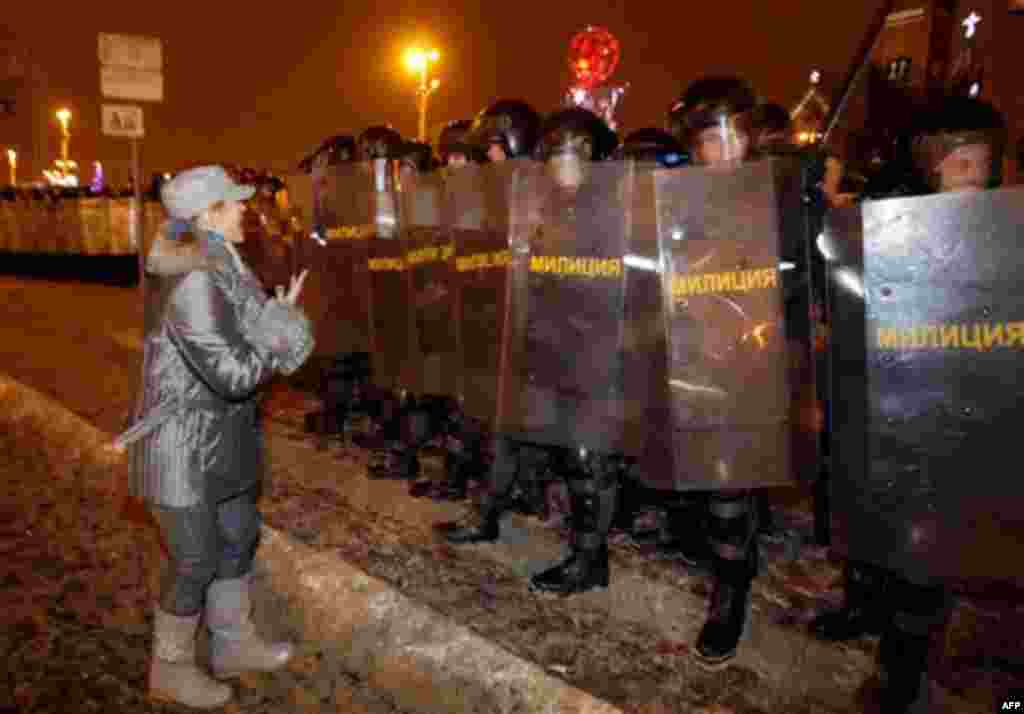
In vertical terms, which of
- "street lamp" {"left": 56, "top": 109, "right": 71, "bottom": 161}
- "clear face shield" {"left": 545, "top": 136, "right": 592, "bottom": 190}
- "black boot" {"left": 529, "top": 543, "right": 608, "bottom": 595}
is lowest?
"black boot" {"left": 529, "top": 543, "right": 608, "bottom": 595}

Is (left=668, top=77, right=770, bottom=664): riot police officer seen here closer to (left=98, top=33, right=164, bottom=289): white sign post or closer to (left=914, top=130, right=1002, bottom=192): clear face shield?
(left=914, top=130, right=1002, bottom=192): clear face shield

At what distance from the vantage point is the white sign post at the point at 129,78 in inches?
332

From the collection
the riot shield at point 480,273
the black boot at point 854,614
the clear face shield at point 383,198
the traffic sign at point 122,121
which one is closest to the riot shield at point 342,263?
the clear face shield at point 383,198

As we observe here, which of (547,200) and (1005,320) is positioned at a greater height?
(547,200)

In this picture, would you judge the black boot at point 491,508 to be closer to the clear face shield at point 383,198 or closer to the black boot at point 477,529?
the black boot at point 477,529

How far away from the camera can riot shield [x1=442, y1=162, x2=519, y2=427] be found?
3.88m

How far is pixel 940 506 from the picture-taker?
2516 mm

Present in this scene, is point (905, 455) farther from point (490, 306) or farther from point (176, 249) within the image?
point (176, 249)

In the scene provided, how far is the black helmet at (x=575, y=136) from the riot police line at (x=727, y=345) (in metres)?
0.02

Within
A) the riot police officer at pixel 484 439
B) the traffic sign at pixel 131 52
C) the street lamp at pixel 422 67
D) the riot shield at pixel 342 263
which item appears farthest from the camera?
the street lamp at pixel 422 67

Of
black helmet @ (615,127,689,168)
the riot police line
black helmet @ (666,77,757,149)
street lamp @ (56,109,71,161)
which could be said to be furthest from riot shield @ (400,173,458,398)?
street lamp @ (56,109,71,161)

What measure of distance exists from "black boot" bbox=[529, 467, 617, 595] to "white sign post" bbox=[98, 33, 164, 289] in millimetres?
6456

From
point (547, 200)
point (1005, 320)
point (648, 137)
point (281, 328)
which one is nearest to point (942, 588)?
point (1005, 320)

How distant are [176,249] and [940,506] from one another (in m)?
2.67
